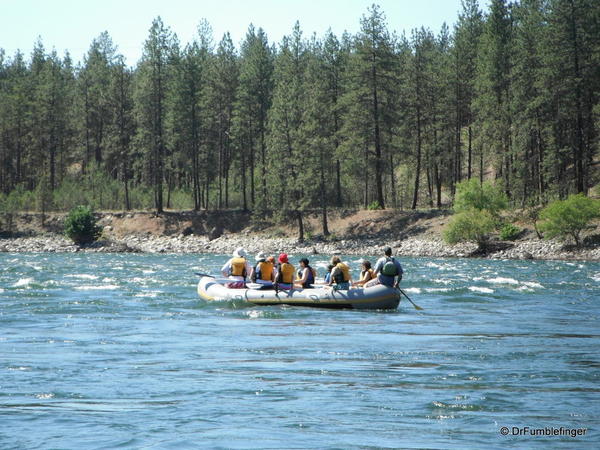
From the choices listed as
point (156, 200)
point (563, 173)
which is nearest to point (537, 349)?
point (563, 173)

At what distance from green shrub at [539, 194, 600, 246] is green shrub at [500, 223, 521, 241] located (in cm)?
338

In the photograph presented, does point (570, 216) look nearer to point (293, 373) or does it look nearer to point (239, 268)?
point (239, 268)

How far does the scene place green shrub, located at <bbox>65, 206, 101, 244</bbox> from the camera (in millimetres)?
58844

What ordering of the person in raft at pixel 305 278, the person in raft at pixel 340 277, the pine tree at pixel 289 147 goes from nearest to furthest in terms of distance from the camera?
the person in raft at pixel 340 277
the person in raft at pixel 305 278
the pine tree at pixel 289 147

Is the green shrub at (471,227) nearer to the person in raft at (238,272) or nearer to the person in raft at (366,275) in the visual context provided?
the person in raft at (366,275)

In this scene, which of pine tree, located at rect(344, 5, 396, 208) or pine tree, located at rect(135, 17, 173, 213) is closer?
pine tree, located at rect(344, 5, 396, 208)

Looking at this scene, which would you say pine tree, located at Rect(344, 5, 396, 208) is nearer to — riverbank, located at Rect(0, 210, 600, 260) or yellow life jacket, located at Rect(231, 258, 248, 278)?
riverbank, located at Rect(0, 210, 600, 260)

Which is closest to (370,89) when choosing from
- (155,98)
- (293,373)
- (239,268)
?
(155,98)

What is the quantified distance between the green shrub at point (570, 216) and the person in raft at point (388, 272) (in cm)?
2477

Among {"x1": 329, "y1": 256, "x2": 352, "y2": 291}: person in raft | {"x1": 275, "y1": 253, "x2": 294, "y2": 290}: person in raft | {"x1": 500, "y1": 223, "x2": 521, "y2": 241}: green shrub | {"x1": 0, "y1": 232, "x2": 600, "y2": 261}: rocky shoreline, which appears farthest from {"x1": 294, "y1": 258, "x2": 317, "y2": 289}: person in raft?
{"x1": 500, "y1": 223, "x2": 521, "y2": 241}: green shrub

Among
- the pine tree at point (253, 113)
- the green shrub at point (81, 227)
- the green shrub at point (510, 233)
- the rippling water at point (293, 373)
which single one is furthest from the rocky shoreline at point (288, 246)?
the rippling water at point (293, 373)

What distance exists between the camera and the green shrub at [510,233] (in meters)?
48.9

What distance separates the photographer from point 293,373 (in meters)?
13.2

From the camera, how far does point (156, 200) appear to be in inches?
2589
